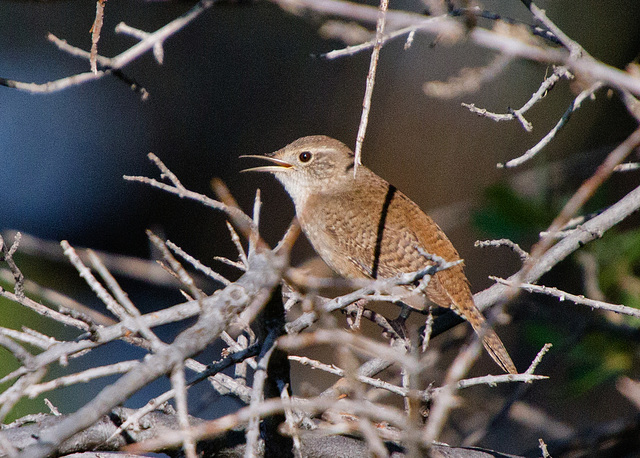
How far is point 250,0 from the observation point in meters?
1.45

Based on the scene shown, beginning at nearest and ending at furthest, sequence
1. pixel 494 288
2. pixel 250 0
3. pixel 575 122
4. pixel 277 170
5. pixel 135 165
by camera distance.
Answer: pixel 250 0
pixel 494 288
pixel 277 170
pixel 575 122
pixel 135 165

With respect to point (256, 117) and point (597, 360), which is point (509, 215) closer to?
point (597, 360)

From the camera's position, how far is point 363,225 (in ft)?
11.4

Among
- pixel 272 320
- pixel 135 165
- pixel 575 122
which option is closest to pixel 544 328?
pixel 272 320

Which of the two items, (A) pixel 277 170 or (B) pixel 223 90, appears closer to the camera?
(A) pixel 277 170

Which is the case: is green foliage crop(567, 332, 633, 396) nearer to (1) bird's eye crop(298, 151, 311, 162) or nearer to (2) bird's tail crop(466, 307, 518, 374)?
(2) bird's tail crop(466, 307, 518, 374)

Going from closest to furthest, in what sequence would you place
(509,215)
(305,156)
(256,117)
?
(509,215), (305,156), (256,117)

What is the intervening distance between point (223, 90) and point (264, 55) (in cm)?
46

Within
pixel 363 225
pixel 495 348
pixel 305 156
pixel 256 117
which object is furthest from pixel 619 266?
pixel 256 117

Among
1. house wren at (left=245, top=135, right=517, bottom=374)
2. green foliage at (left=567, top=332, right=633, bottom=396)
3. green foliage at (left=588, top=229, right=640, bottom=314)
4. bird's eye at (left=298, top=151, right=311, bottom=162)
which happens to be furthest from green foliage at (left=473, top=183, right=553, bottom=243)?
bird's eye at (left=298, top=151, right=311, bottom=162)

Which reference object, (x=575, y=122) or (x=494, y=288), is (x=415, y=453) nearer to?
(x=494, y=288)

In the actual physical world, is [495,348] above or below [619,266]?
below

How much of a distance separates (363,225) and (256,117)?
224cm

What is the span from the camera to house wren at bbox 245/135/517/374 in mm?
3059
